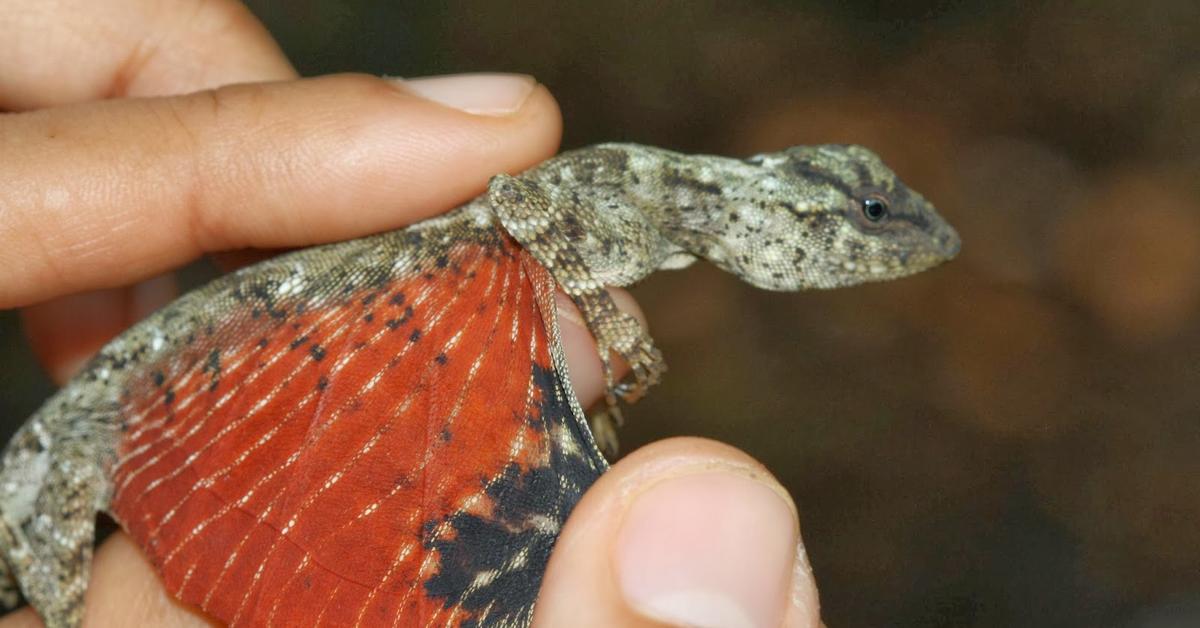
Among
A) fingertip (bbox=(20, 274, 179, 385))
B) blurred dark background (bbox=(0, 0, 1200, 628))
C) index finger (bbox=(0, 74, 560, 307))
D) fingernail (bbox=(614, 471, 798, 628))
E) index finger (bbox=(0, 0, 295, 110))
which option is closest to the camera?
fingernail (bbox=(614, 471, 798, 628))

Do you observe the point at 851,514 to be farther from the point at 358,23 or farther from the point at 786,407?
the point at 358,23

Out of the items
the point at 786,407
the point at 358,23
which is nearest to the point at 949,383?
the point at 786,407

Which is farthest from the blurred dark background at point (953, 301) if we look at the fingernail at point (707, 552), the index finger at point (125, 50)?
the fingernail at point (707, 552)

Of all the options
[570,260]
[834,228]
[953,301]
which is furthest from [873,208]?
[953,301]

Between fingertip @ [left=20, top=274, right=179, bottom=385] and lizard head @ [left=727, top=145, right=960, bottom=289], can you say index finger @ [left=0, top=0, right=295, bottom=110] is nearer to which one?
fingertip @ [left=20, top=274, right=179, bottom=385]

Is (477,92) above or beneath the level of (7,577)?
above

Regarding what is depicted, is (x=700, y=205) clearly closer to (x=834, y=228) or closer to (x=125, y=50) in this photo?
(x=834, y=228)

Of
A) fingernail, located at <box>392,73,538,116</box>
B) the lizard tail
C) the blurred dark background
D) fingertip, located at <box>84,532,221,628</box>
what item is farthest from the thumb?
the blurred dark background
